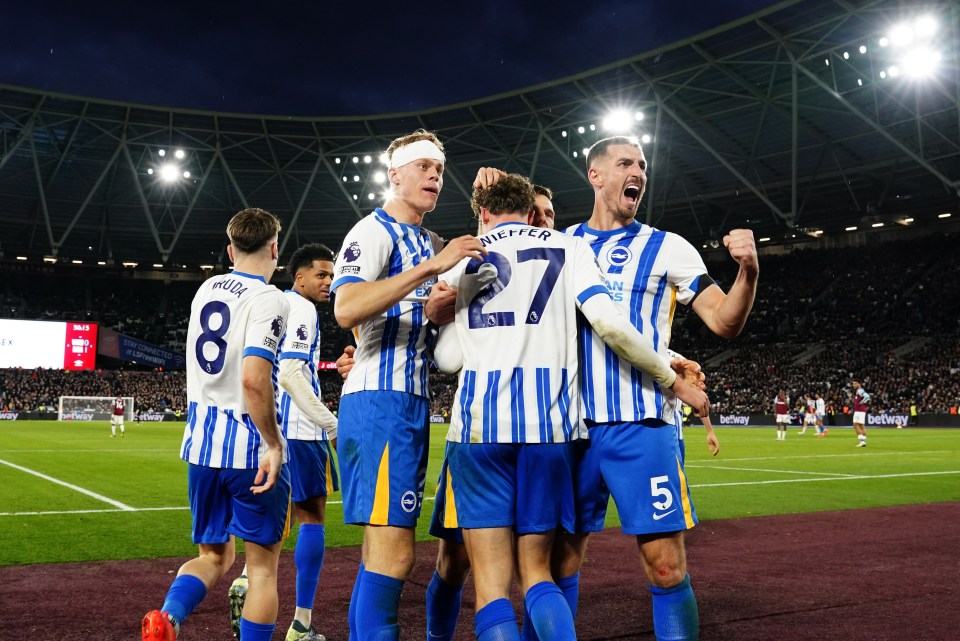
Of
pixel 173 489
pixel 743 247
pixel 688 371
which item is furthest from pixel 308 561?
pixel 173 489

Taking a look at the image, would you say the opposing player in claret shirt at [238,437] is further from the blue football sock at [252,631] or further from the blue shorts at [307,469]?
the blue shorts at [307,469]

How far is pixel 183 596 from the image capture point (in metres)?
4.09

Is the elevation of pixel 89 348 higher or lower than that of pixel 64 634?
higher

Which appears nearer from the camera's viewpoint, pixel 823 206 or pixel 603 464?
pixel 603 464

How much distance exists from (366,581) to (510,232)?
1.63m

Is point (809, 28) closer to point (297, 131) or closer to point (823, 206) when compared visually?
point (823, 206)

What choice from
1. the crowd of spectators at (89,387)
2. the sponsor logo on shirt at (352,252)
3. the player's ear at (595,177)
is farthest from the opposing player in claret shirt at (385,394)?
the crowd of spectators at (89,387)

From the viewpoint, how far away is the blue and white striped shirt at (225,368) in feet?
13.8

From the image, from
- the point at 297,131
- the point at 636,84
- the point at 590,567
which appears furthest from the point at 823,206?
the point at 590,567

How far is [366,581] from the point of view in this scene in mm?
3510

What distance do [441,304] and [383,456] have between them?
0.71 m

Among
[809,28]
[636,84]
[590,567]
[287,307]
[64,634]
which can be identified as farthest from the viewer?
[636,84]

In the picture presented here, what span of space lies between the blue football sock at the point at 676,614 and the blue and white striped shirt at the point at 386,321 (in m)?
1.41

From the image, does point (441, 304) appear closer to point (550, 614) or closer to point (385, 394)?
point (385, 394)
